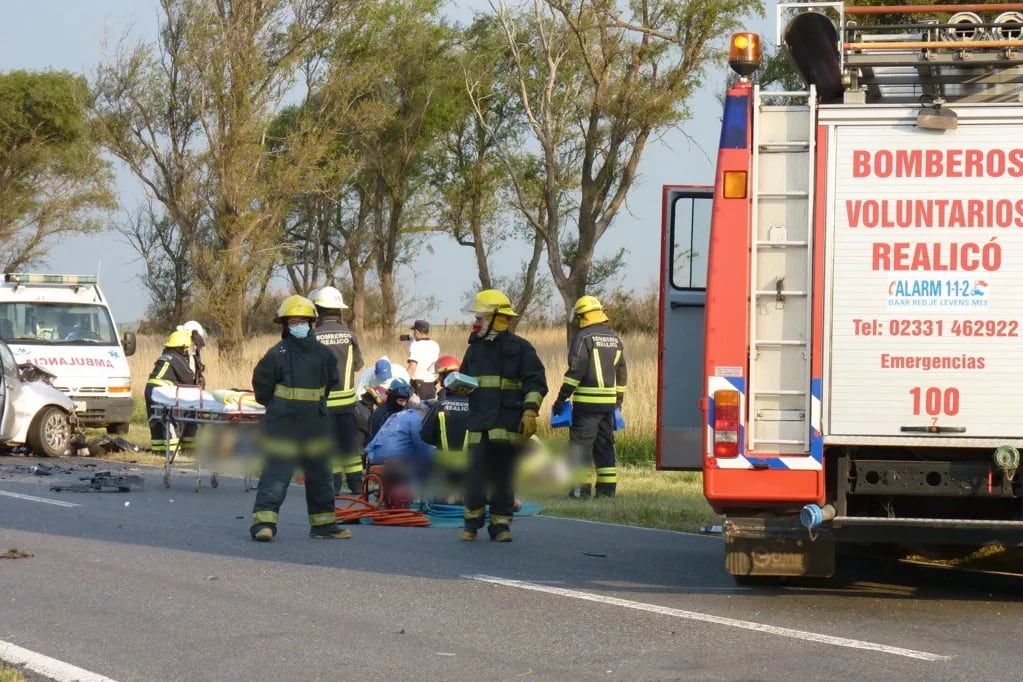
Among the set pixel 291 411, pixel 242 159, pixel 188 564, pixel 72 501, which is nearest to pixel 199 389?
pixel 72 501

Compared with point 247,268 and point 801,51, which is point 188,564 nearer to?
point 801,51

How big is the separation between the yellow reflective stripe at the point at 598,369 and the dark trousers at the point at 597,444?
0.28 metres

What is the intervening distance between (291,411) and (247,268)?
22723mm

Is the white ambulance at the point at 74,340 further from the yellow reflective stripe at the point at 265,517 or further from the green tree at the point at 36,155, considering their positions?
the green tree at the point at 36,155

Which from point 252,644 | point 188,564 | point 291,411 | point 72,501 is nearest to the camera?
point 252,644

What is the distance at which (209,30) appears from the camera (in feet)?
106

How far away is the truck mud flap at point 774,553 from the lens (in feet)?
26.5

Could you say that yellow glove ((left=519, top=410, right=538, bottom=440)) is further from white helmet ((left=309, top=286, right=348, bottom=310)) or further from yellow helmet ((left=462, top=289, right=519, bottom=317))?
white helmet ((left=309, top=286, right=348, bottom=310))

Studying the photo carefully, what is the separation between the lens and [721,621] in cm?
787

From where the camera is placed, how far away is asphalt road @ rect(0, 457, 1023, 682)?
677 cm

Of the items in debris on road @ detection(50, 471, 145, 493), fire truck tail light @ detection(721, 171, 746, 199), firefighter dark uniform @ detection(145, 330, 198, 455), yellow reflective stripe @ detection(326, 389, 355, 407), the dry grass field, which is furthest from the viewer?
firefighter dark uniform @ detection(145, 330, 198, 455)

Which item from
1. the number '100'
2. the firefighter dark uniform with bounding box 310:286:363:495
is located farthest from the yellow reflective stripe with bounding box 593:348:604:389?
the number '100'

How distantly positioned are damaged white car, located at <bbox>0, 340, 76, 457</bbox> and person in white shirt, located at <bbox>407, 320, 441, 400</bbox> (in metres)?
5.12

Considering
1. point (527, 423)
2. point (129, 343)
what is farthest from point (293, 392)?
point (129, 343)
